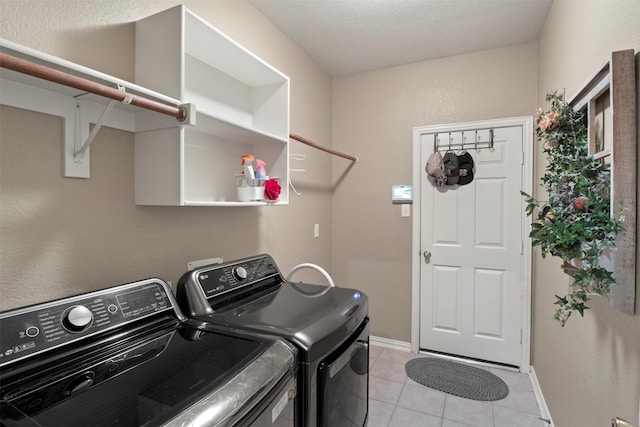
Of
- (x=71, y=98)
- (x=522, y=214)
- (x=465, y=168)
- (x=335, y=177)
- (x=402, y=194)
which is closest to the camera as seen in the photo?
(x=71, y=98)

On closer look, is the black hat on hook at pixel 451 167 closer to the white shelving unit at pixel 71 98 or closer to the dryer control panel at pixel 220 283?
the dryer control panel at pixel 220 283

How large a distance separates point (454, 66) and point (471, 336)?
222 centimetres

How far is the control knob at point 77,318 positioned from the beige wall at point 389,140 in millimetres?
2413

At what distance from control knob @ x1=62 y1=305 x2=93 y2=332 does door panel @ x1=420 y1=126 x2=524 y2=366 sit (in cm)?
249

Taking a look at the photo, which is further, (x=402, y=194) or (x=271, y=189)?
(x=402, y=194)

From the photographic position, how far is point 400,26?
2.36 metres

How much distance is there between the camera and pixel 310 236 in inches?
110

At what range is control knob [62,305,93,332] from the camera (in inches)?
36.6

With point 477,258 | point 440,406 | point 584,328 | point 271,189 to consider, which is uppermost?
point 271,189

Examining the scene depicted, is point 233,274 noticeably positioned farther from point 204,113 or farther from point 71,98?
point 71,98

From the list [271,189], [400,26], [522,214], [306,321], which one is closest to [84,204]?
[271,189]

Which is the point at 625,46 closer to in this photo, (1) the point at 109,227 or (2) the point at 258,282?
(2) the point at 258,282

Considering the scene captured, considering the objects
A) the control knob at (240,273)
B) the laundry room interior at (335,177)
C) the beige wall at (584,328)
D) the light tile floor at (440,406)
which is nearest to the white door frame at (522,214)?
the laundry room interior at (335,177)

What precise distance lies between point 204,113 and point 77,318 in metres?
0.81
